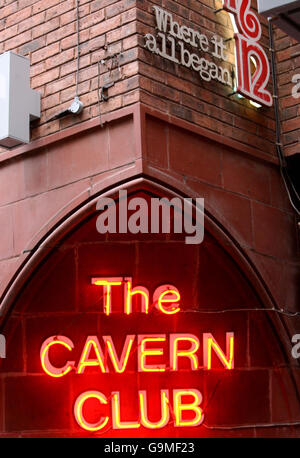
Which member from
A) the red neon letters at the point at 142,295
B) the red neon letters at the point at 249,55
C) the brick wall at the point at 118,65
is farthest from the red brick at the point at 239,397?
the red neon letters at the point at 249,55

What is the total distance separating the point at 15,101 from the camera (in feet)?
21.3

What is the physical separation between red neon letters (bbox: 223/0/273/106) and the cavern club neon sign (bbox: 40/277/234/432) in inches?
78.6

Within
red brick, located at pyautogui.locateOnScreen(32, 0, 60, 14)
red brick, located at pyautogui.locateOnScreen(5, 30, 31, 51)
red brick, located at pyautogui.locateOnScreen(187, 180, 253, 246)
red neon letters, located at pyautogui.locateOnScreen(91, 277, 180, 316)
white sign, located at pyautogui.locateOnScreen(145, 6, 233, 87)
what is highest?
red brick, located at pyautogui.locateOnScreen(32, 0, 60, 14)

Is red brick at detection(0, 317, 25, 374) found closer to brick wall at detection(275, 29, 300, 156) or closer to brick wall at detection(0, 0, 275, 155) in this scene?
brick wall at detection(0, 0, 275, 155)

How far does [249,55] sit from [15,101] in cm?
227

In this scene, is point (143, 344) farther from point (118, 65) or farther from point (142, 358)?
point (118, 65)

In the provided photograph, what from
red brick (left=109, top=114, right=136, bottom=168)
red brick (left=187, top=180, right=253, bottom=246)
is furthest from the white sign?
red brick (left=187, top=180, right=253, bottom=246)

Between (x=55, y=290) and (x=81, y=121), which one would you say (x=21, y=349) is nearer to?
(x=55, y=290)

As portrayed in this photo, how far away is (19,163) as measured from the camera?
686cm

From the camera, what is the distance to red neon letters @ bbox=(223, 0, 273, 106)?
7.05 metres

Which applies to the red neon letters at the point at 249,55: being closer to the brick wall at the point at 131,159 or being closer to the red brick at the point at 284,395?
the brick wall at the point at 131,159

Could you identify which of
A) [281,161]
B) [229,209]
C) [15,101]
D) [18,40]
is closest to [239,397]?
[229,209]

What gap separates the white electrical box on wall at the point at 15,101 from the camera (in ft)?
21.1
